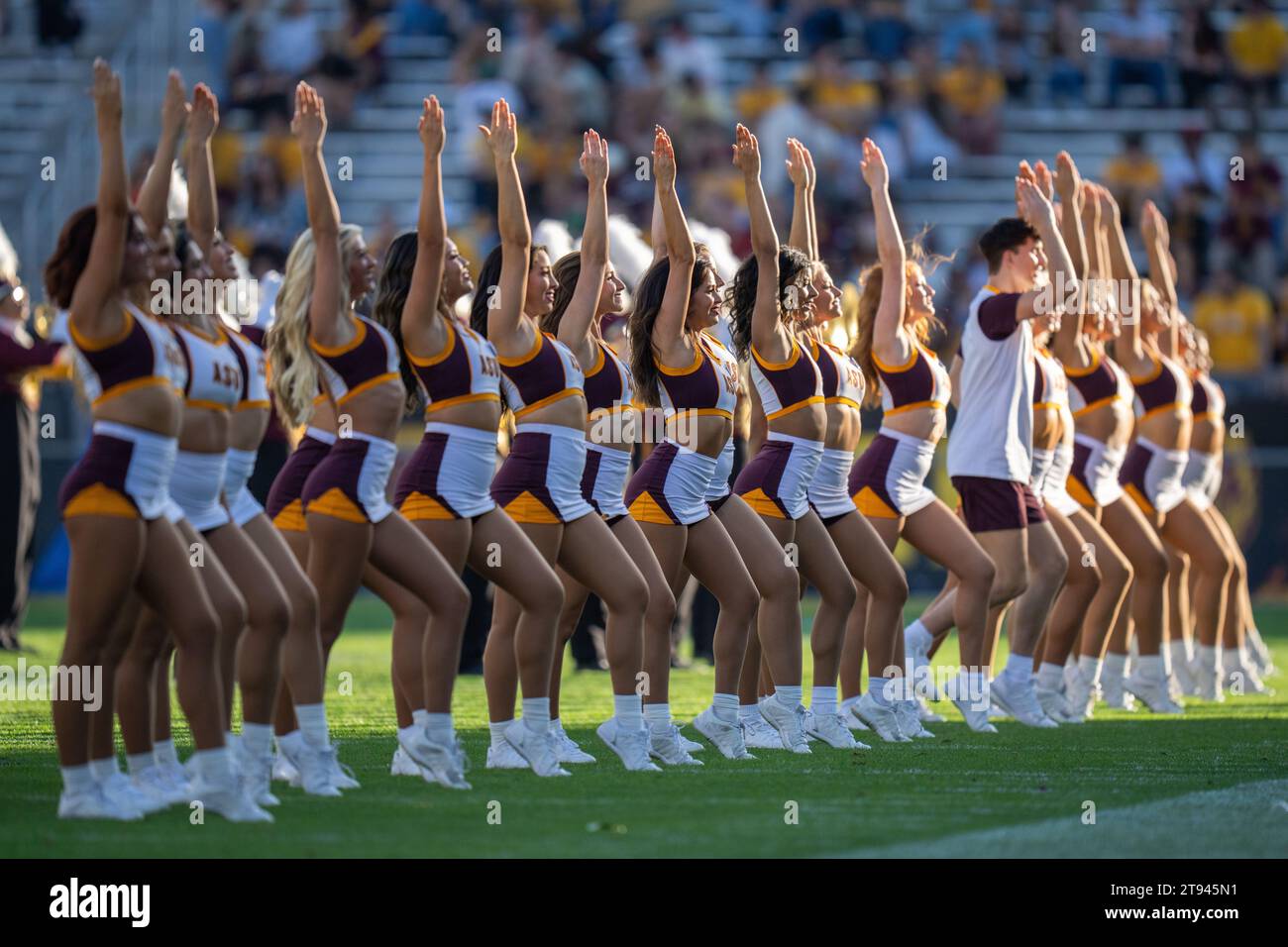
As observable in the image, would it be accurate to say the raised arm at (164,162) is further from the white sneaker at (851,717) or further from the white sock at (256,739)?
the white sneaker at (851,717)

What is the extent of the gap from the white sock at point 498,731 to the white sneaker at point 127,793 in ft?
5.48

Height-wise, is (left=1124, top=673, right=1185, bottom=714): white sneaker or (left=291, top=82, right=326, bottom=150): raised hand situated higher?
(left=291, top=82, right=326, bottom=150): raised hand

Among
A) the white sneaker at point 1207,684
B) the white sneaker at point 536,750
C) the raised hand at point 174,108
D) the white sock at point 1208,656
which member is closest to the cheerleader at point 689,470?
the white sneaker at point 536,750

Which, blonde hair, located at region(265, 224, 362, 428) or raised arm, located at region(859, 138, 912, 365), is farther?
raised arm, located at region(859, 138, 912, 365)

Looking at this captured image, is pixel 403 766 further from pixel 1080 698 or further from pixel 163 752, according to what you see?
pixel 1080 698

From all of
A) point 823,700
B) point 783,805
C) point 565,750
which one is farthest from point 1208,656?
point 783,805

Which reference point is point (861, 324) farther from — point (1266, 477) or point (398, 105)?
point (398, 105)

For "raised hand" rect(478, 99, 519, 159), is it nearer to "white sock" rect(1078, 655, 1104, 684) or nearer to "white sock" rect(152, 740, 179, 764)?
"white sock" rect(152, 740, 179, 764)

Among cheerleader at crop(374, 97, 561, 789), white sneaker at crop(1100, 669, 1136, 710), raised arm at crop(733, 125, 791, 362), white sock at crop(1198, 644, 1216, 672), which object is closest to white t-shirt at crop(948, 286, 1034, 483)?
raised arm at crop(733, 125, 791, 362)

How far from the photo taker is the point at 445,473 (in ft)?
25.6

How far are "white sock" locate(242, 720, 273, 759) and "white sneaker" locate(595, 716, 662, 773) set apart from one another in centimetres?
180

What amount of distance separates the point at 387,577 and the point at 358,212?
1601cm

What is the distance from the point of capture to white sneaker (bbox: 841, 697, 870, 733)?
9836mm
